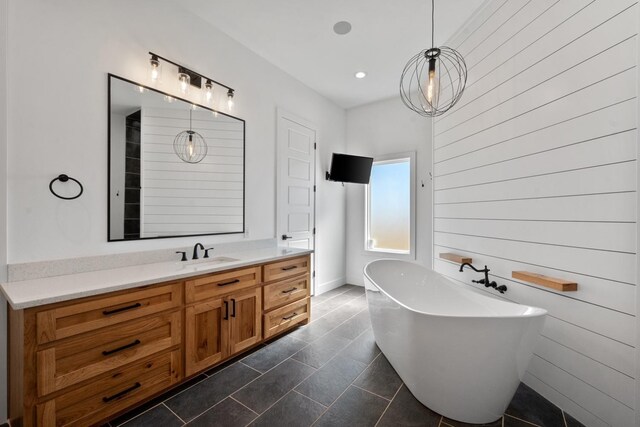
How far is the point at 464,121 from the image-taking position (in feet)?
9.15

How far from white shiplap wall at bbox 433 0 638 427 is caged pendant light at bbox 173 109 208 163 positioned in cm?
259

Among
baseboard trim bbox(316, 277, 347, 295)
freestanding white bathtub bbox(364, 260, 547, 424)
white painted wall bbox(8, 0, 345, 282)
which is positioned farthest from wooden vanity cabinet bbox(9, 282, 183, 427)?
baseboard trim bbox(316, 277, 347, 295)

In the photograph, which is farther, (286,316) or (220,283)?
(286,316)

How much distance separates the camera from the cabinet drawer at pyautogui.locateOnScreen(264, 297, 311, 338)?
2586 millimetres

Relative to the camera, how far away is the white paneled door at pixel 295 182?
3.52 metres

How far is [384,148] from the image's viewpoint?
4.40 meters

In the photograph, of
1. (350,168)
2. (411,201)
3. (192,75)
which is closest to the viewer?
(192,75)

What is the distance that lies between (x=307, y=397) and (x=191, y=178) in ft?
6.69

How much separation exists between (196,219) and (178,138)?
74 centimetres

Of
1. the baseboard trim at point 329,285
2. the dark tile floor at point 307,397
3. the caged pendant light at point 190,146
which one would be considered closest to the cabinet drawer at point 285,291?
the dark tile floor at point 307,397

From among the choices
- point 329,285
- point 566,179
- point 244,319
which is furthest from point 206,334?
point 566,179

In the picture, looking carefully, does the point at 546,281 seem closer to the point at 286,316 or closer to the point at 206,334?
the point at 286,316

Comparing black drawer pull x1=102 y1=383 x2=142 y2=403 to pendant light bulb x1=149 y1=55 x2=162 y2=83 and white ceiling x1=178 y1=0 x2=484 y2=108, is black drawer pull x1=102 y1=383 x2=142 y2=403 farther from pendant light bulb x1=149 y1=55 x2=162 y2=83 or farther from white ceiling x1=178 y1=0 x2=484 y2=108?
white ceiling x1=178 y1=0 x2=484 y2=108

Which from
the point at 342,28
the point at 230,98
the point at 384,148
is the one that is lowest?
the point at 384,148
